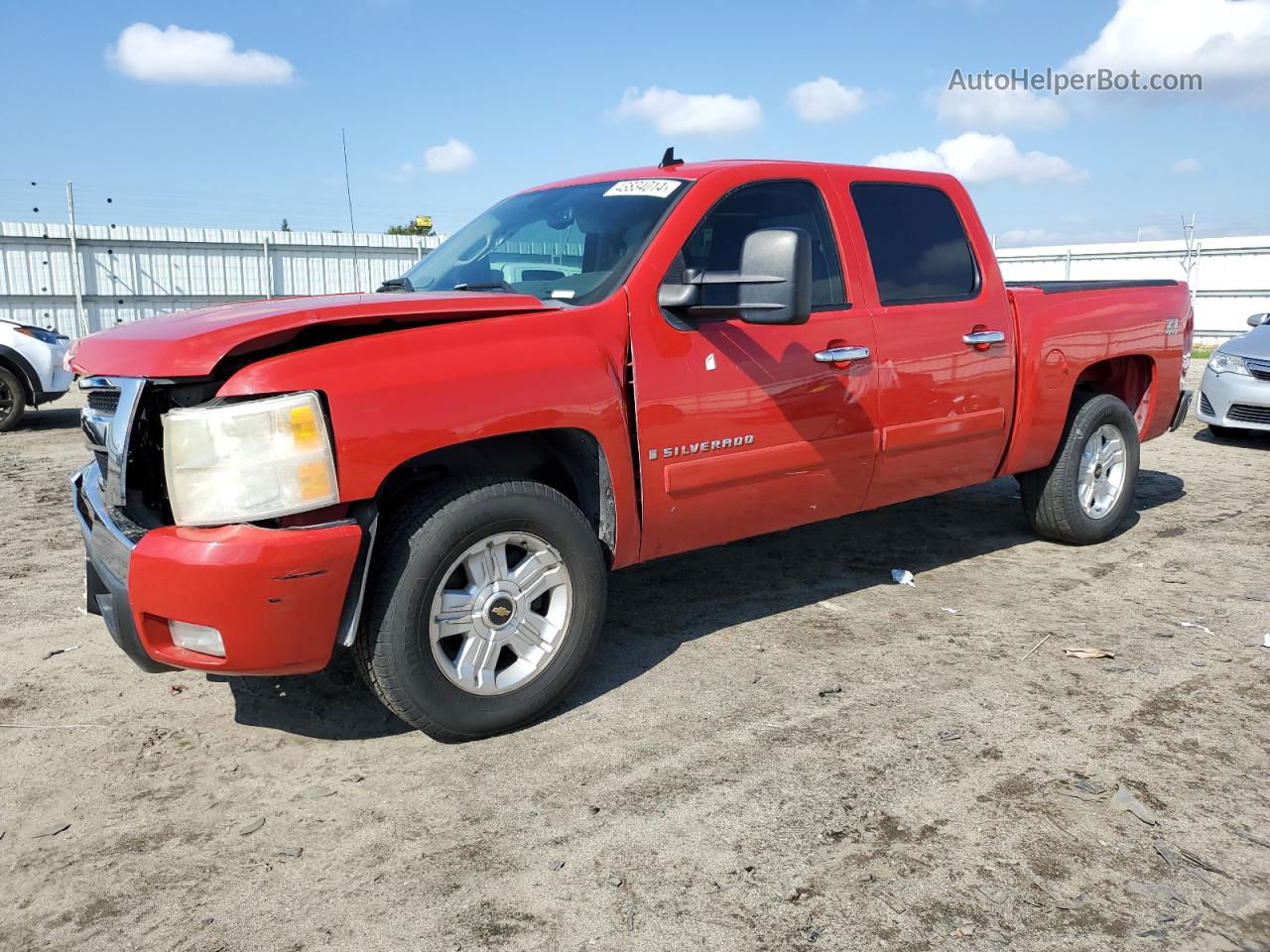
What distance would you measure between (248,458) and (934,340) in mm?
2996

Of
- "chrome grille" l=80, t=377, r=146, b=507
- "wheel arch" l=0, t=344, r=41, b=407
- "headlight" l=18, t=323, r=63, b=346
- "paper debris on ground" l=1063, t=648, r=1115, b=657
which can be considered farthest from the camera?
"headlight" l=18, t=323, r=63, b=346

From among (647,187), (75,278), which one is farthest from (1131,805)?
(75,278)

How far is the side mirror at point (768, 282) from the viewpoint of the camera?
3480 millimetres

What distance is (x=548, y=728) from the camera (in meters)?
3.47

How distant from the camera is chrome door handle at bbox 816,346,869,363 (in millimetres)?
4078

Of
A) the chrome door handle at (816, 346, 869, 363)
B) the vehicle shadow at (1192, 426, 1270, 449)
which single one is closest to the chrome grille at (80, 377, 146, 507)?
the chrome door handle at (816, 346, 869, 363)

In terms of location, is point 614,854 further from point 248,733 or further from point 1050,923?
point 248,733

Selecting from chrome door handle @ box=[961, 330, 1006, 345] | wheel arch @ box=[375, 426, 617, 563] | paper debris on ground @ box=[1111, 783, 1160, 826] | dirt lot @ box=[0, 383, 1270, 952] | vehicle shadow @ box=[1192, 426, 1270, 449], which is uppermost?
chrome door handle @ box=[961, 330, 1006, 345]

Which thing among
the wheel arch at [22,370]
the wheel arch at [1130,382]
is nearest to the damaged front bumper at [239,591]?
the wheel arch at [1130,382]

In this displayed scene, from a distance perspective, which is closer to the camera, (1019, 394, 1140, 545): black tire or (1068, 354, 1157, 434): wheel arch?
(1019, 394, 1140, 545): black tire

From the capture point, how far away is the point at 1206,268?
22.8m

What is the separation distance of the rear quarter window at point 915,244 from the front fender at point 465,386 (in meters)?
1.50

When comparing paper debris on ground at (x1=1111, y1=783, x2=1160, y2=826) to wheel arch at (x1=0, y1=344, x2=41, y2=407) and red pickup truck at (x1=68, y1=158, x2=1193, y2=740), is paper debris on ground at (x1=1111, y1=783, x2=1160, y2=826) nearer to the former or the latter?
red pickup truck at (x1=68, y1=158, x2=1193, y2=740)

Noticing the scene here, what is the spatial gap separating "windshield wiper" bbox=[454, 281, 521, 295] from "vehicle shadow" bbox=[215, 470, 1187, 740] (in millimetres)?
1473
